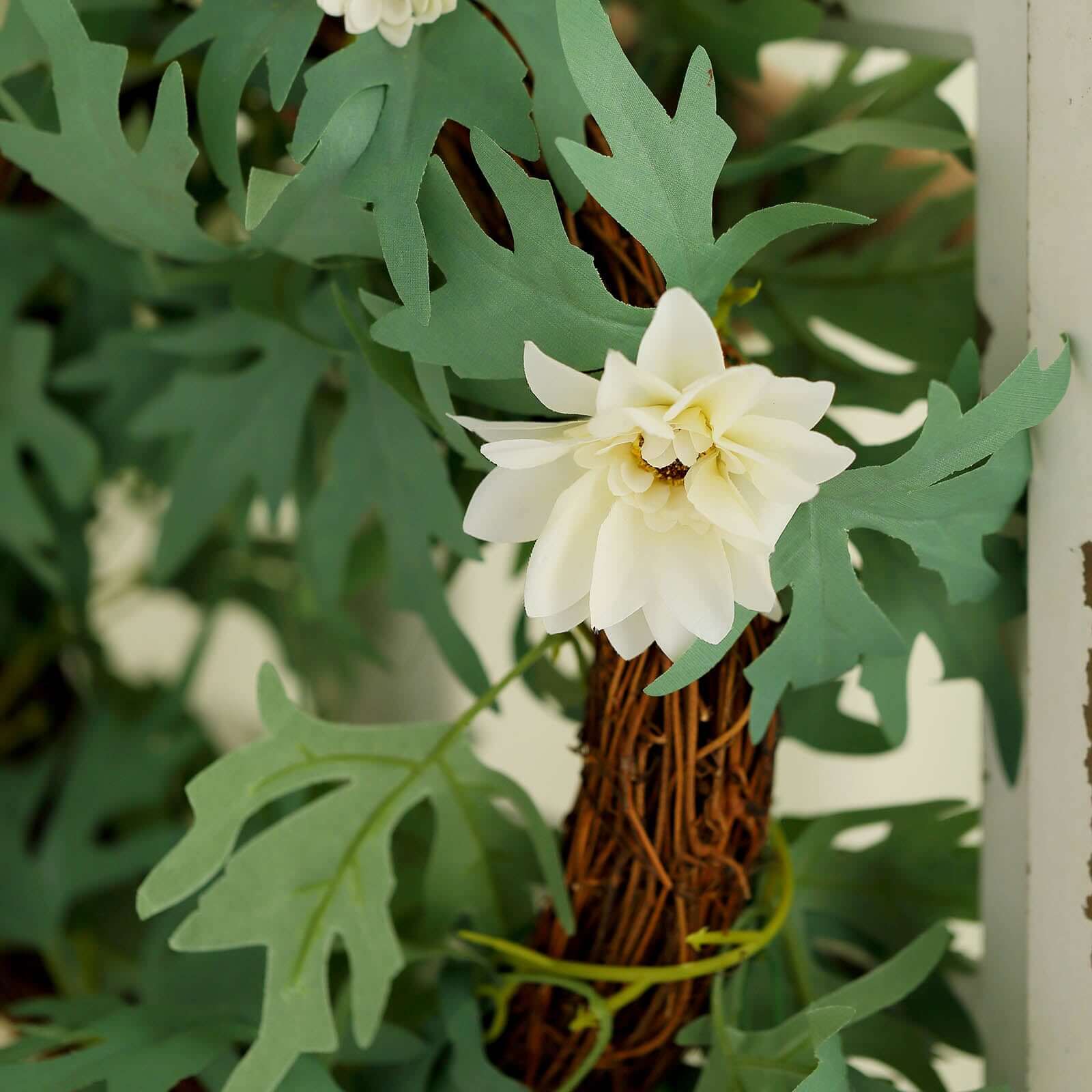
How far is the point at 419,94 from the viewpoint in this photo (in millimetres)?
479

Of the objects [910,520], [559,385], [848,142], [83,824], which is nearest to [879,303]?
[848,142]

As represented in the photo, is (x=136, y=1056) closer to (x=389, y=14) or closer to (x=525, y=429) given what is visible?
(x=525, y=429)

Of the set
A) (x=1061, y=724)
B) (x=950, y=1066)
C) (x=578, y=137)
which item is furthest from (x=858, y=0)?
(x=950, y=1066)

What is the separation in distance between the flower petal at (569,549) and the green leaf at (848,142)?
0.75ft

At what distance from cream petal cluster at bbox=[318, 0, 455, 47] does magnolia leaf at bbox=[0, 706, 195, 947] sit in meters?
0.72

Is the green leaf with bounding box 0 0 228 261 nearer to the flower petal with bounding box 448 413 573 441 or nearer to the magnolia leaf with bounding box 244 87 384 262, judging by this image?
the magnolia leaf with bounding box 244 87 384 262

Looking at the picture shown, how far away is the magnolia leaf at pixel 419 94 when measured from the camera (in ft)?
1.52

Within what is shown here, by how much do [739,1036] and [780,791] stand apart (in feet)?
1.71

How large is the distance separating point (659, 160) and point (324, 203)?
0.16 meters

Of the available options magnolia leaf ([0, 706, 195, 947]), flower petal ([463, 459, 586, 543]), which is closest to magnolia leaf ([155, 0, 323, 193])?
flower petal ([463, 459, 586, 543])

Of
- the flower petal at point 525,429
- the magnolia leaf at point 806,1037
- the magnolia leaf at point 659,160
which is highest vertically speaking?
the magnolia leaf at point 659,160

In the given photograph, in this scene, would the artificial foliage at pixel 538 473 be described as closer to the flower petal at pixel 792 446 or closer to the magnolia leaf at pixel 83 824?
the flower petal at pixel 792 446

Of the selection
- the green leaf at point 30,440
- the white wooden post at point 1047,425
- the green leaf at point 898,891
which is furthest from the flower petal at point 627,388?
the green leaf at point 30,440

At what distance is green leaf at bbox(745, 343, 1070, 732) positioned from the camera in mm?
444
